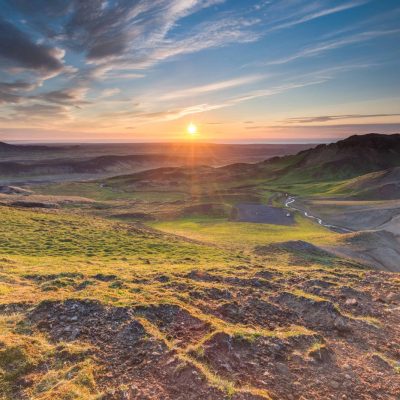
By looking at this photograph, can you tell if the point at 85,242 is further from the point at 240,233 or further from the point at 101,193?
the point at 101,193

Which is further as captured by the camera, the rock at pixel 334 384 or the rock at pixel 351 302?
the rock at pixel 351 302

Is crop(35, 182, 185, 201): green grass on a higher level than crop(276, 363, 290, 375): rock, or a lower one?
lower

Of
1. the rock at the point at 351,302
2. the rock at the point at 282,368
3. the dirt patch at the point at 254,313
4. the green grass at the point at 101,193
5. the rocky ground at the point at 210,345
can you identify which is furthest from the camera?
the green grass at the point at 101,193

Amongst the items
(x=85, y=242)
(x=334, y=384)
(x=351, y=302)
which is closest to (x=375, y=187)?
(x=85, y=242)

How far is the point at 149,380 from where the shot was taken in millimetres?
8820

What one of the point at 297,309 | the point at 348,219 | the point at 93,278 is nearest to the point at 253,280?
the point at 297,309

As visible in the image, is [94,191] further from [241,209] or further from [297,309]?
[297,309]

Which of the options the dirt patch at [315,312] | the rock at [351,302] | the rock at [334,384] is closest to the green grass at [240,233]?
the rock at [351,302]

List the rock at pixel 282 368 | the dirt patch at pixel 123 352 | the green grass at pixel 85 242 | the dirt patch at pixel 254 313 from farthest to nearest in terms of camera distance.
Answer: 1. the green grass at pixel 85 242
2. the dirt patch at pixel 254 313
3. the rock at pixel 282 368
4. the dirt patch at pixel 123 352

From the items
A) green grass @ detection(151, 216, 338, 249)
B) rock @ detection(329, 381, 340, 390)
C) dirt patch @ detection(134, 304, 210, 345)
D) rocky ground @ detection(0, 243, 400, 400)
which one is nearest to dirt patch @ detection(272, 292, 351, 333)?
rocky ground @ detection(0, 243, 400, 400)

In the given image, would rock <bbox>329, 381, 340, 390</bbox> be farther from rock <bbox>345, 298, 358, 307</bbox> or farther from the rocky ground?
rock <bbox>345, 298, 358, 307</bbox>

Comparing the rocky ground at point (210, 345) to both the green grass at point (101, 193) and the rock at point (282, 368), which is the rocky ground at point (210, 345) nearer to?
the rock at point (282, 368)

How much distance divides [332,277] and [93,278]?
43.8ft

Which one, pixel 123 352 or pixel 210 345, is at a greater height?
pixel 123 352
